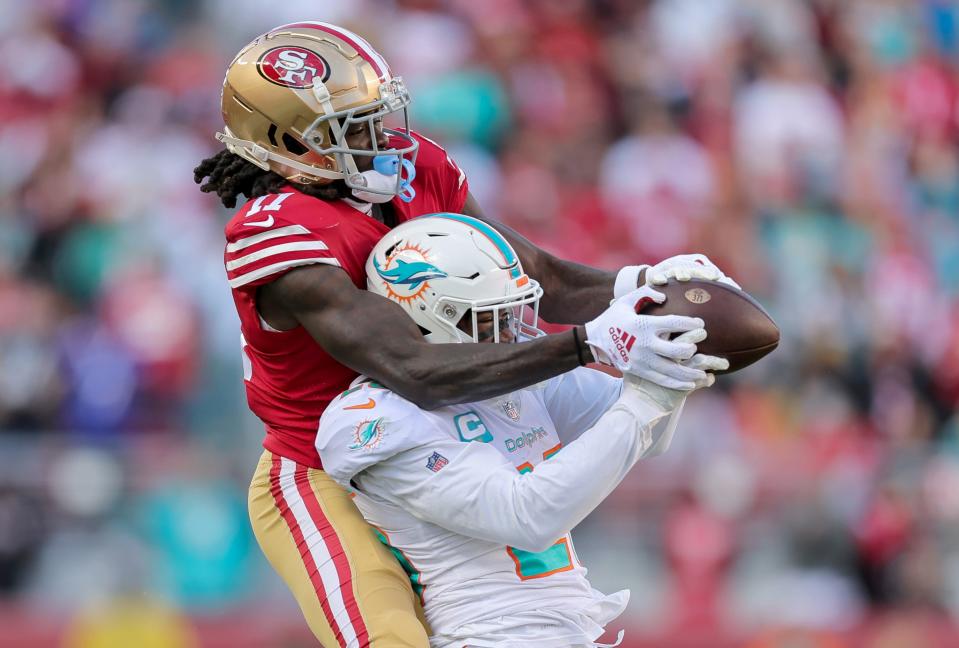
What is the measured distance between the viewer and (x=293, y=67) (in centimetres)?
385

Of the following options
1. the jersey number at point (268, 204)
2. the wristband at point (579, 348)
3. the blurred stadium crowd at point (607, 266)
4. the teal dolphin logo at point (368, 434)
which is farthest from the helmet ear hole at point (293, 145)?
the blurred stadium crowd at point (607, 266)

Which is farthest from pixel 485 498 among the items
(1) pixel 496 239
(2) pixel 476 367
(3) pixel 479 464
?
(1) pixel 496 239

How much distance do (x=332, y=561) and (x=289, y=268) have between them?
75 centimetres

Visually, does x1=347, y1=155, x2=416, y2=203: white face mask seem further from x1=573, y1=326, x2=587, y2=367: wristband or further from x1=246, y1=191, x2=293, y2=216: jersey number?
x1=573, y1=326, x2=587, y2=367: wristband

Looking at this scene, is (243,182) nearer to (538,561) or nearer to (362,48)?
(362,48)

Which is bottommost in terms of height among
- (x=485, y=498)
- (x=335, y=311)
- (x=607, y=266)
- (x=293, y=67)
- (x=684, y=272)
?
(x=607, y=266)

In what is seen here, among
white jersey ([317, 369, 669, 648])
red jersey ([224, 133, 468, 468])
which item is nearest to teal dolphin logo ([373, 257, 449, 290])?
red jersey ([224, 133, 468, 468])

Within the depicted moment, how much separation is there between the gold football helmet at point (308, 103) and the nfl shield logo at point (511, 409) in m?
0.61

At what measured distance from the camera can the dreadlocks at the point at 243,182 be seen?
12.7ft

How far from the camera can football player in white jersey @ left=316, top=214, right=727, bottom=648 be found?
3.46 metres

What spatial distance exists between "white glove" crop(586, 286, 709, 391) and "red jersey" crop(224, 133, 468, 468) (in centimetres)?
70

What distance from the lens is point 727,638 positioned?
23.4 feet

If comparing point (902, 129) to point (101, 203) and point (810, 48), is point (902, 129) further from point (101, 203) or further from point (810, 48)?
point (101, 203)

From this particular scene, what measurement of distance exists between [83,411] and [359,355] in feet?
13.1
